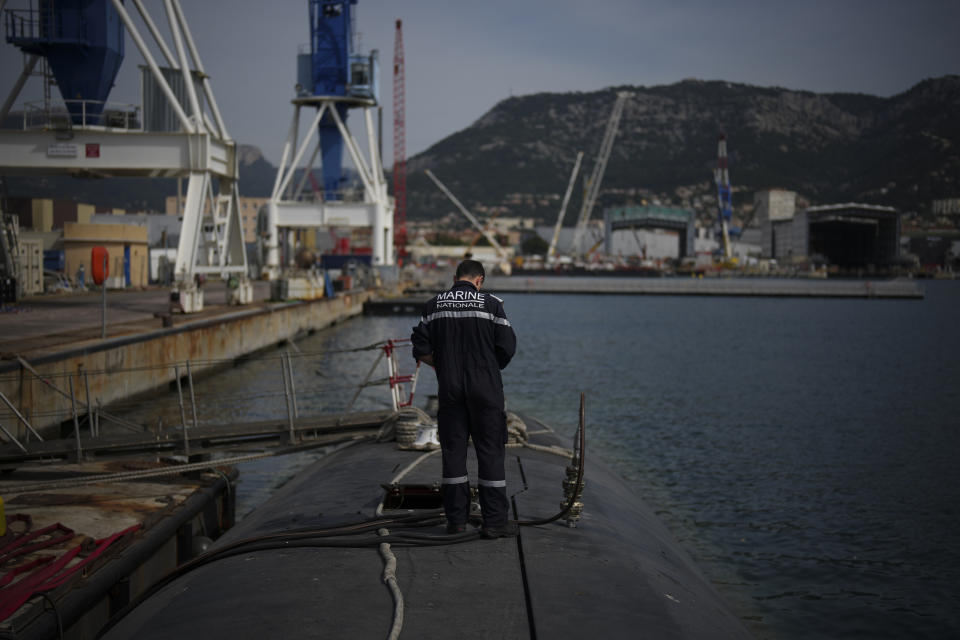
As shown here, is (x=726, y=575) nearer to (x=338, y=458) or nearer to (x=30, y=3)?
(x=338, y=458)

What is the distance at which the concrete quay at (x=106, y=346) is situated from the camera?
1659 centimetres

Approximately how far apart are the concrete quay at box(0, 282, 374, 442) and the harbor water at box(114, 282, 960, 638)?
1.18 meters

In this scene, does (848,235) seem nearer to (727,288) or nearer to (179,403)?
(727,288)

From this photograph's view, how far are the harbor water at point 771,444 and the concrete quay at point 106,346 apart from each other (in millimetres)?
1180

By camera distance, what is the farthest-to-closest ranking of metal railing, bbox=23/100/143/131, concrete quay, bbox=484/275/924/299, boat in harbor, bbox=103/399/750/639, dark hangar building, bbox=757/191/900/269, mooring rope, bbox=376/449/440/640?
dark hangar building, bbox=757/191/900/269 < concrete quay, bbox=484/275/924/299 < metal railing, bbox=23/100/143/131 < boat in harbor, bbox=103/399/750/639 < mooring rope, bbox=376/449/440/640

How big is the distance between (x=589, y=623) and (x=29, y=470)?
9632 mm

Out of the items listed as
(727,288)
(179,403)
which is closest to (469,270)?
(179,403)

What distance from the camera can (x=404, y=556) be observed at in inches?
240

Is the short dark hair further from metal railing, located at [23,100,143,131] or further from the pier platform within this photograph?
metal railing, located at [23,100,143,131]

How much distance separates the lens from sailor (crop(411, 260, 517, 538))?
6.30 metres

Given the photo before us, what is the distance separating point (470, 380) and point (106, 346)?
17.3 m

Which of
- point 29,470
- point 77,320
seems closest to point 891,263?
point 77,320

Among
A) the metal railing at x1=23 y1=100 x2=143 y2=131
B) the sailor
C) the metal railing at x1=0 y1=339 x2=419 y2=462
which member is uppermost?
the metal railing at x1=23 y1=100 x2=143 y2=131

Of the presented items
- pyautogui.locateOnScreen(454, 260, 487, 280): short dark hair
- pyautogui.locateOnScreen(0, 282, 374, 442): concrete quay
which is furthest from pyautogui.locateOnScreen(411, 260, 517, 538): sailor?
pyautogui.locateOnScreen(0, 282, 374, 442): concrete quay
